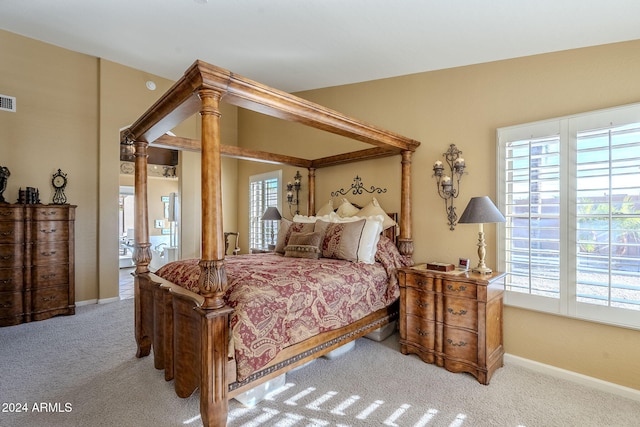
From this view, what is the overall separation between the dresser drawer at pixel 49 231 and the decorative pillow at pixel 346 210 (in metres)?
3.69

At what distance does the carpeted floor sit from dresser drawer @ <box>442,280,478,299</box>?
0.68m

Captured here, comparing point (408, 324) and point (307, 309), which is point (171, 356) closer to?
point (307, 309)

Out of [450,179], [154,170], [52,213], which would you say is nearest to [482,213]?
[450,179]

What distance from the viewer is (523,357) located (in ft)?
9.34

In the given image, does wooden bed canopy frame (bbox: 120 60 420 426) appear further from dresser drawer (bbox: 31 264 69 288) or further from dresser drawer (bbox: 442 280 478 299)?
dresser drawer (bbox: 31 264 69 288)

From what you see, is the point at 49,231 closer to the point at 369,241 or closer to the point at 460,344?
the point at 369,241

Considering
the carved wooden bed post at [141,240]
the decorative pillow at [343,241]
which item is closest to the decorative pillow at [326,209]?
the decorative pillow at [343,241]

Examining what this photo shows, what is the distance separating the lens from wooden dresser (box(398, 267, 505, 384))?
254 cm

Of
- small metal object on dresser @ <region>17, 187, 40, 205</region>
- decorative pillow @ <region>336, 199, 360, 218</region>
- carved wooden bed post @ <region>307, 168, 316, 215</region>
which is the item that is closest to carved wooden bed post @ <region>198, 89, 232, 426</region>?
decorative pillow @ <region>336, 199, 360, 218</region>

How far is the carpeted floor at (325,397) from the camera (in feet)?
6.77

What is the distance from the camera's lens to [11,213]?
3801 mm

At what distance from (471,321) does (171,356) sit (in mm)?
2447

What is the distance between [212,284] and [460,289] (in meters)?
2.03

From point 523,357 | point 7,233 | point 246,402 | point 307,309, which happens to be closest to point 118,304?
point 7,233
